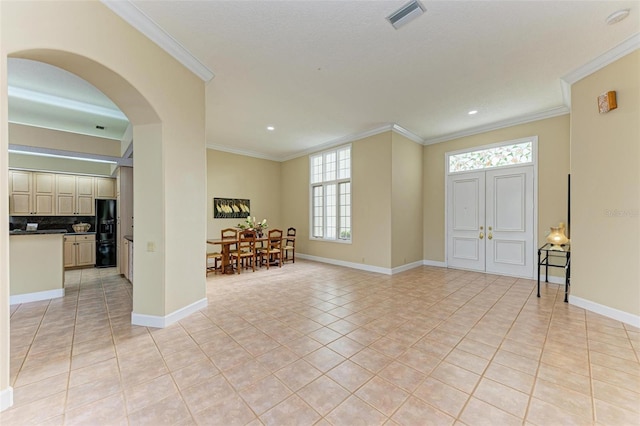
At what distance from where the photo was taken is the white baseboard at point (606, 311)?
9.95 feet

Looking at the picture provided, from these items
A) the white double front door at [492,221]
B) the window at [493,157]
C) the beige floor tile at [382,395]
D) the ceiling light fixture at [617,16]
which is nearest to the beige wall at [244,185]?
the white double front door at [492,221]

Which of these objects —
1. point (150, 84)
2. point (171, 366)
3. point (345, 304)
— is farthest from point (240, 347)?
point (150, 84)

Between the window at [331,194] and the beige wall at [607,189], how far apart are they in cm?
418

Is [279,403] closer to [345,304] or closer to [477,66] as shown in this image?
[345,304]

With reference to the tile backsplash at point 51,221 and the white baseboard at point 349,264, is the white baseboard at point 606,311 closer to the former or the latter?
the white baseboard at point 349,264

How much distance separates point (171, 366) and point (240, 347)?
0.59 meters

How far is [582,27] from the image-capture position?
2748mm

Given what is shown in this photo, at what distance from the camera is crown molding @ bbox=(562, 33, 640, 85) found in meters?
2.99

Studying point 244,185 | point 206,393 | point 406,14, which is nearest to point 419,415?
point 206,393

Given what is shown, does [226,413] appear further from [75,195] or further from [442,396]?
[75,195]

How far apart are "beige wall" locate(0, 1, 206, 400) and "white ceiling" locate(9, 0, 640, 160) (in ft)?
1.04

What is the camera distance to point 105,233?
22.0ft

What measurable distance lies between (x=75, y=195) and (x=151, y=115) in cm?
567

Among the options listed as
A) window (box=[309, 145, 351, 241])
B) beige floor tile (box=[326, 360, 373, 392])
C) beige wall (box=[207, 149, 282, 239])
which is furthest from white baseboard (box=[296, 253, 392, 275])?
beige floor tile (box=[326, 360, 373, 392])
